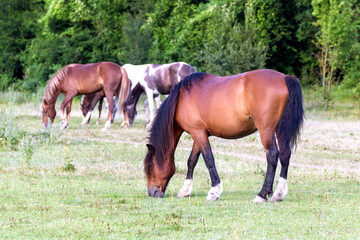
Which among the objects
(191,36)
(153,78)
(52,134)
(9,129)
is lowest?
(191,36)

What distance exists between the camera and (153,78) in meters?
19.9

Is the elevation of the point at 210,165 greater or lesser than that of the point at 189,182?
greater

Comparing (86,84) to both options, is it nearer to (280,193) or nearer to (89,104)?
(89,104)

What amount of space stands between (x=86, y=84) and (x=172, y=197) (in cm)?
1181

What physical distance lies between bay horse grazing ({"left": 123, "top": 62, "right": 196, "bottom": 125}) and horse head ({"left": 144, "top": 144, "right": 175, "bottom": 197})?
11219mm

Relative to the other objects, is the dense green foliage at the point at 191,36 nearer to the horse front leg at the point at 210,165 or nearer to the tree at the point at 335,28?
the tree at the point at 335,28

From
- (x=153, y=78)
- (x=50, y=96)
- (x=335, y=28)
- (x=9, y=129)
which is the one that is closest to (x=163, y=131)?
(x=9, y=129)

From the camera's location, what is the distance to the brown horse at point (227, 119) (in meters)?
7.57

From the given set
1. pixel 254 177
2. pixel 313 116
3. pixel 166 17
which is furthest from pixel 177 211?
pixel 166 17

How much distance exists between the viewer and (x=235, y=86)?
790 cm

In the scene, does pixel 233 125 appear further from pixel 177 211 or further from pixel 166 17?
pixel 166 17

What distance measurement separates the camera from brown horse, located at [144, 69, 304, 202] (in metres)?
7.57

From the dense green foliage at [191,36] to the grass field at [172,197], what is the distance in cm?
1063

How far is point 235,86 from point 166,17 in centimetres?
2935
